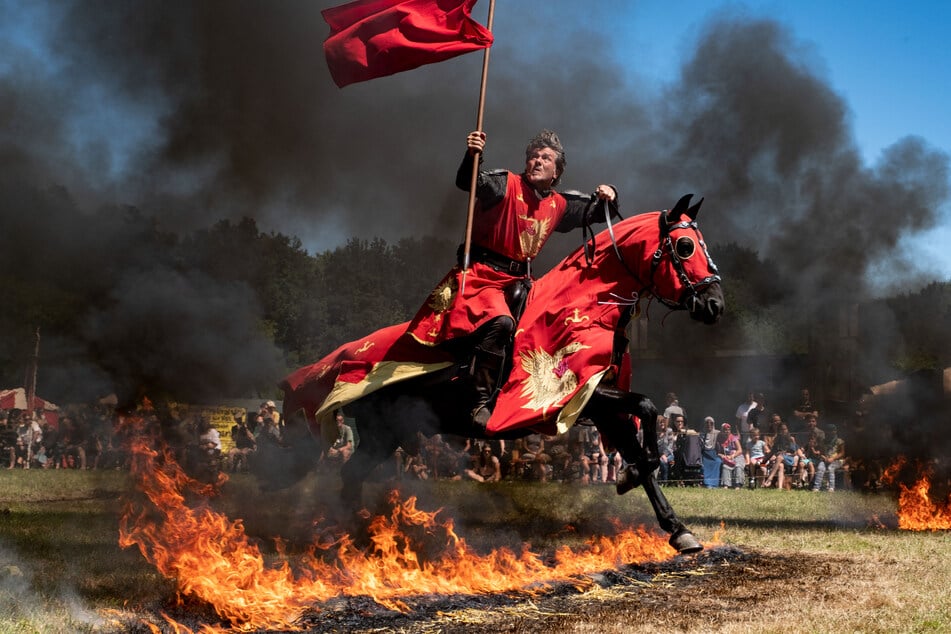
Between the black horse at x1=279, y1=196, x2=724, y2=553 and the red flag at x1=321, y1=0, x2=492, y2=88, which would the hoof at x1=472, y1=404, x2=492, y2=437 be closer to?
the black horse at x1=279, y1=196, x2=724, y2=553

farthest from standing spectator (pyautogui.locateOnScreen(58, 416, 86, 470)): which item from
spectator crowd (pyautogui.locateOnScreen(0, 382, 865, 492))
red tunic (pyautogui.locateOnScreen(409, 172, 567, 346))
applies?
spectator crowd (pyautogui.locateOnScreen(0, 382, 865, 492))

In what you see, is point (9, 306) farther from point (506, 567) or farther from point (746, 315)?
point (746, 315)

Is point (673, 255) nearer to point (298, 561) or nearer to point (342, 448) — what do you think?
point (298, 561)

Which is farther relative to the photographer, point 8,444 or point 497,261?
point 8,444

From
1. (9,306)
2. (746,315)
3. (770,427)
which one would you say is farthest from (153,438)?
(746,315)

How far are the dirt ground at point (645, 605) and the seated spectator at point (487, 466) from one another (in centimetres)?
Result: 968

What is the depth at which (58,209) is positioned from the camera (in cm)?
677

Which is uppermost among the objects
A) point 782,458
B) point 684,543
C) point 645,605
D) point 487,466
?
point 782,458

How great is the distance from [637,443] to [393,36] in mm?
3610

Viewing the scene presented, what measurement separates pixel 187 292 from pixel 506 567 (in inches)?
127

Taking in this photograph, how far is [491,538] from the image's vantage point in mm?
8656

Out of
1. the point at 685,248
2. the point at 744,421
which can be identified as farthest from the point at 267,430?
the point at 744,421

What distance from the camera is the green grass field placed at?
5.46 metres

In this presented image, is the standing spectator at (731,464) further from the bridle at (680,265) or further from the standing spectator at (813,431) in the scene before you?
the bridle at (680,265)
